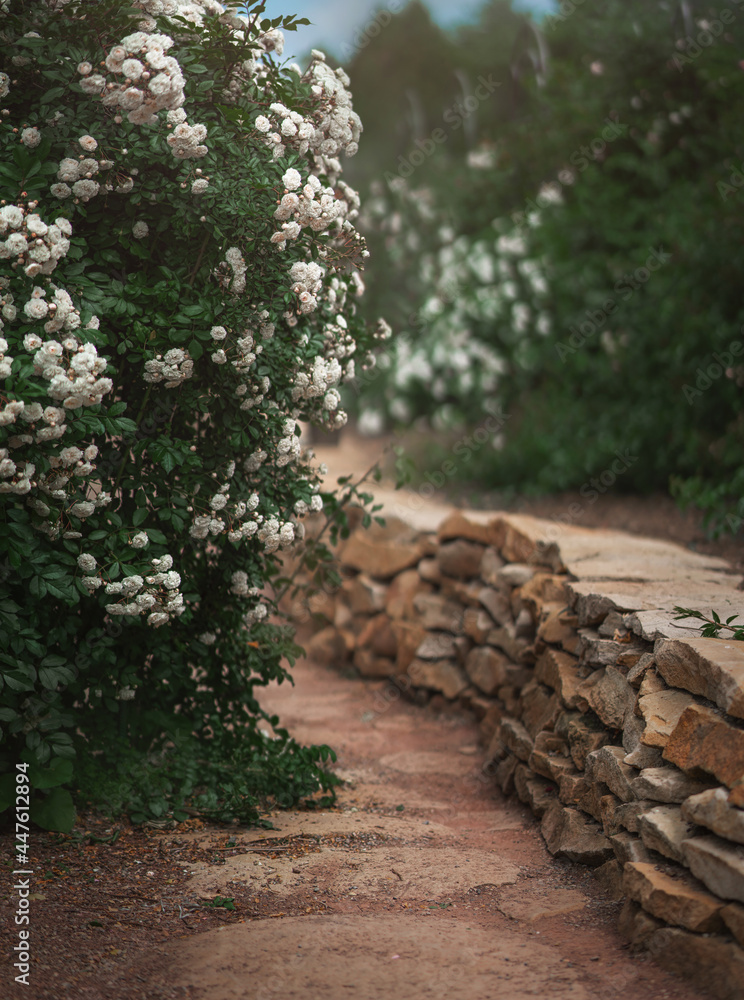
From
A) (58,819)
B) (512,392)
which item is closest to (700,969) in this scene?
(58,819)

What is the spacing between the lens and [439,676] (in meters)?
5.77

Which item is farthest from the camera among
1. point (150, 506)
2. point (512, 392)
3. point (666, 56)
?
point (512, 392)

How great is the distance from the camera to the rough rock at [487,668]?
5070 mm

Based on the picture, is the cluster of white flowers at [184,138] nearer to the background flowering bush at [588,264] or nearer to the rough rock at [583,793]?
the rough rock at [583,793]

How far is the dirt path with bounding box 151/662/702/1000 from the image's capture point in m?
2.41

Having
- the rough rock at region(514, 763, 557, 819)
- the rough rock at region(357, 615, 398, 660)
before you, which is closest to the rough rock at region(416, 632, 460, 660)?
the rough rock at region(357, 615, 398, 660)

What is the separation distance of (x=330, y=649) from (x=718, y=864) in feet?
15.0

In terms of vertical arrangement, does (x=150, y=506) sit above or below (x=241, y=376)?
below

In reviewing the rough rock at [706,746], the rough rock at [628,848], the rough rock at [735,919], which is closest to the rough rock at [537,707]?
the rough rock at [628,848]

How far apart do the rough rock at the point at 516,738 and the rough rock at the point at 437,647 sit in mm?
1279

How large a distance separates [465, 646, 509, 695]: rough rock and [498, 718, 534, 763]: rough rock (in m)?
0.53

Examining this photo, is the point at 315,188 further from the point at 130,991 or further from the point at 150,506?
the point at 130,991

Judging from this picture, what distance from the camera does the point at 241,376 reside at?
10.5 feet

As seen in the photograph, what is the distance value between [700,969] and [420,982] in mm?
740
